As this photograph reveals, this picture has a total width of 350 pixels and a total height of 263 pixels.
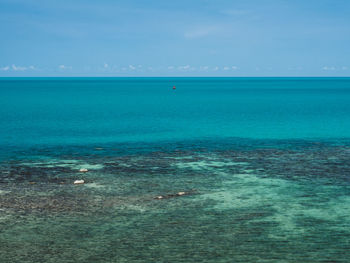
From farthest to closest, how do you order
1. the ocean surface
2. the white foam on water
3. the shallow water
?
the white foam on water → the ocean surface → the shallow water

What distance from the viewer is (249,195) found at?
1029 inches

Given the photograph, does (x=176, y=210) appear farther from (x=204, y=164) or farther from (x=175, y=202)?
(x=204, y=164)

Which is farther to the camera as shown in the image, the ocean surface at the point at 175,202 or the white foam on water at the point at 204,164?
the white foam on water at the point at 204,164

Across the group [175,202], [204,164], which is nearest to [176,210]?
[175,202]

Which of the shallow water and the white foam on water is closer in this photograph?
the shallow water

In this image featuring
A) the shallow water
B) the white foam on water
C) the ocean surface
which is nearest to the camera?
the shallow water

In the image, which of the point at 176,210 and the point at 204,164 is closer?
the point at 176,210

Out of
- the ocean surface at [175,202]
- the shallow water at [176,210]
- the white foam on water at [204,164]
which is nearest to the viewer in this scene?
the shallow water at [176,210]

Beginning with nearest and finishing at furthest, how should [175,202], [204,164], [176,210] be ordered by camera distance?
[176,210] < [175,202] < [204,164]

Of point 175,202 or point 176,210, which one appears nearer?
point 176,210

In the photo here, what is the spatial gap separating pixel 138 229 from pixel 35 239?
436cm

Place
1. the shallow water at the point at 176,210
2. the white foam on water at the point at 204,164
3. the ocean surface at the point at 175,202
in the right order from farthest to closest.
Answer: the white foam on water at the point at 204,164
the ocean surface at the point at 175,202
the shallow water at the point at 176,210

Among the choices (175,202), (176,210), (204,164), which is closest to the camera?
(176,210)

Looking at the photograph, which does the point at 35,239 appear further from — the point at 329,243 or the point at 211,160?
the point at 211,160
